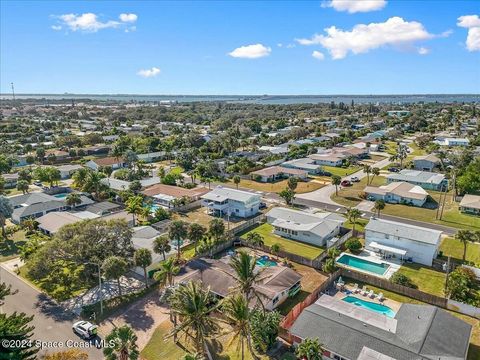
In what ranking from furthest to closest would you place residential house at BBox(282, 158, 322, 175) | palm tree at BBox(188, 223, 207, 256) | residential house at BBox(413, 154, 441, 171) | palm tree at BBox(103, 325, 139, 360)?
residential house at BBox(282, 158, 322, 175)
residential house at BBox(413, 154, 441, 171)
palm tree at BBox(188, 223, 207, 256)
palm tree at BBox(103, 325, 139, 360)

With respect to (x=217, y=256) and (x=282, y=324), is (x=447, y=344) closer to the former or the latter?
(x=282, y=324)

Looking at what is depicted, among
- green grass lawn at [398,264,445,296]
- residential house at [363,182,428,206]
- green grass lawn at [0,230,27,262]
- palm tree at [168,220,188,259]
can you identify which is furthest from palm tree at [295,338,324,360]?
residential house at [363,182,428,206]

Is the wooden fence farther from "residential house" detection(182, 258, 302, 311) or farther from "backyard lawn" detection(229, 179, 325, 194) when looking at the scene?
"backyard lawn" detection(229, 179, 325, 194)

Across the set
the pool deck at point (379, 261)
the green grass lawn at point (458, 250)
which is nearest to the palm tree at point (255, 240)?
the pool deck at point (379, 261)

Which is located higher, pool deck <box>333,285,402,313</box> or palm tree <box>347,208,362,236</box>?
palm tree <box>347,208,362,236</box>

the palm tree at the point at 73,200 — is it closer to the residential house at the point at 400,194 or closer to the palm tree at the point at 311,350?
the palm tree at the point at 311,350
